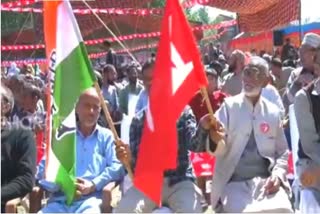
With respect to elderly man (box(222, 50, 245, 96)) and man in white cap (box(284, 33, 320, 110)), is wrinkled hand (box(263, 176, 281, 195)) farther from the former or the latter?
elderly man (box(222, 50, 245, 96))

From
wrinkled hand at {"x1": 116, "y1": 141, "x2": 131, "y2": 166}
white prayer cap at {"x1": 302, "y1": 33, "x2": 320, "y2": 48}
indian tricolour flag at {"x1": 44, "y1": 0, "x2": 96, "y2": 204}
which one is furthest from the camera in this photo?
white prayer cap at {"x1": 302, "y1": 33, "x2": 320, "y2": 48}

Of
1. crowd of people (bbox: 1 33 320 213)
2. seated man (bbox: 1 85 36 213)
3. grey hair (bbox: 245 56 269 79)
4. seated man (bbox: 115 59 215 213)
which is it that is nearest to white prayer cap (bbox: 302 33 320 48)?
crowd of people (bbox: 1 33 320 213)

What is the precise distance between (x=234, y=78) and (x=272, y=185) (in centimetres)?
405

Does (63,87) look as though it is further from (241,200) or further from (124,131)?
(124,131)

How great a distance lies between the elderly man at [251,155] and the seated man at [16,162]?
1.20 metres

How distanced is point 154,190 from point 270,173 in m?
1.13

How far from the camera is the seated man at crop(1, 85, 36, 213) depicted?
5.16 metres

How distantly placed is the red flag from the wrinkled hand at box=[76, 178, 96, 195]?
835 millimetres

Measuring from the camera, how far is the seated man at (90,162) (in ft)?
17.7

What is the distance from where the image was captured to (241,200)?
17.2ft

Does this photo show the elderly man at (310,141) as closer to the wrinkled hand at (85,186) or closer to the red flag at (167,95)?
the red flag at (167,95)

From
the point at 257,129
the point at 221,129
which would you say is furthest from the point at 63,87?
the point at 257,129

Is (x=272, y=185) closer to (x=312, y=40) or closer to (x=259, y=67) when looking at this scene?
(x=259, y=67)

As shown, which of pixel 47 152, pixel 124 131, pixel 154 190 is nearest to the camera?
pixel 154 190
